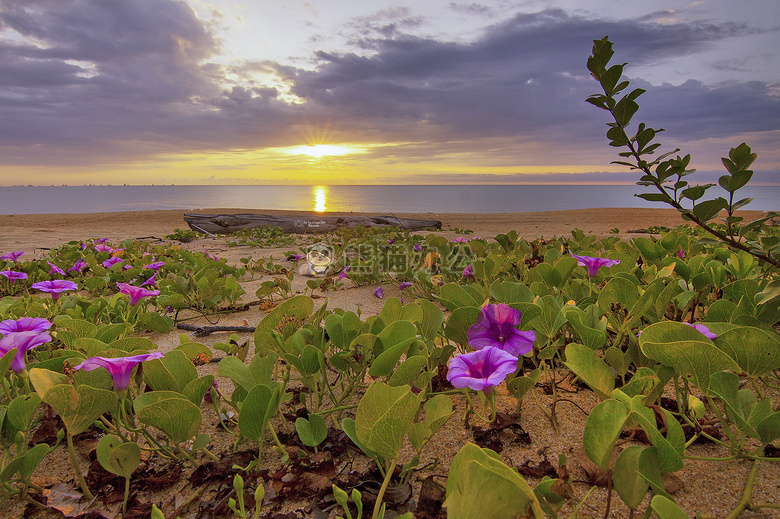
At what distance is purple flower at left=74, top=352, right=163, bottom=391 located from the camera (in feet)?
3.78

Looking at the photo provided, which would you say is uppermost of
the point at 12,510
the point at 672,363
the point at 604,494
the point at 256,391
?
the point at 672,363

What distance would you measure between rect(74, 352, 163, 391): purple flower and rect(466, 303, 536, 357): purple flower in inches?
37.2

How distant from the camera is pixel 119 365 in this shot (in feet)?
3.87

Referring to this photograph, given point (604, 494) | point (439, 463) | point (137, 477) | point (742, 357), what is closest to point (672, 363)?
point (742, 357)

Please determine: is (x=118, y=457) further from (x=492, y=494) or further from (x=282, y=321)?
(x=492, y=494)

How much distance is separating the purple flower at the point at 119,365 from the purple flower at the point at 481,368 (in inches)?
32.5

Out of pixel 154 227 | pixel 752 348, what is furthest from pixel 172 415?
pixel 154 227

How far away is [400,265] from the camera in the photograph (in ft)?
13.4

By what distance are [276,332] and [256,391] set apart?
0.38 m

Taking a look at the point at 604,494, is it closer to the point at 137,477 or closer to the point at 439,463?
the point at 439,463

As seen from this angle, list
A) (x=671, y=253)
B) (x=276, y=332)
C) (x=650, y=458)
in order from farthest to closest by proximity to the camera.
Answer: (x=671, y=253) → (x=276, y=332) → (x=650, y=458)

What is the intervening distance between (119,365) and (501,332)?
3.67ft

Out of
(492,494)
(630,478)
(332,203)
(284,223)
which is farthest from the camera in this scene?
(332,203)

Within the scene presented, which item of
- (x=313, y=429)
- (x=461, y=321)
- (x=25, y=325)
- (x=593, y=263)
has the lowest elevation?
(x=313, y=429)
